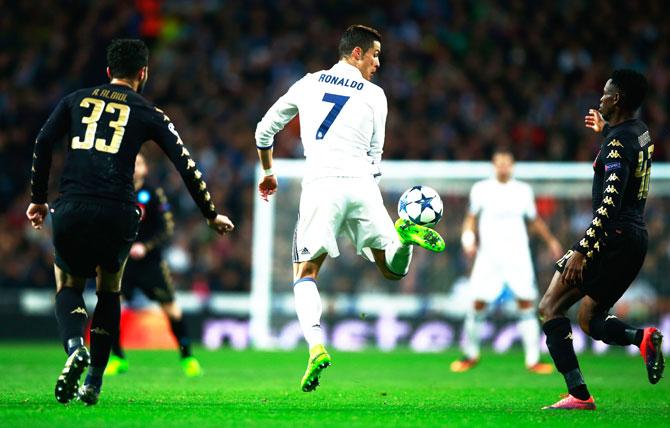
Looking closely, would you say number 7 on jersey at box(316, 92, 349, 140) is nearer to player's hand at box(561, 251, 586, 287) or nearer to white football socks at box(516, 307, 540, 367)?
player's hand at box(561, 251, 586, 287)

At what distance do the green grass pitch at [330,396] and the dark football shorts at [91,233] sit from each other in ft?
2.97

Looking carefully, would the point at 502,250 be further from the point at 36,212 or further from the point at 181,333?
the point at 36,212

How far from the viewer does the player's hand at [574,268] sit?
7.16 meters

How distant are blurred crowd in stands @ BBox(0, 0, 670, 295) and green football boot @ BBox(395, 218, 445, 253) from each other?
11.4 metres

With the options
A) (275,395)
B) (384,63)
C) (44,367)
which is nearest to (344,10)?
(384,63)

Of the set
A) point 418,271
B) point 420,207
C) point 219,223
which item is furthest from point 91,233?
point 418,271

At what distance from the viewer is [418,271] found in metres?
17.8

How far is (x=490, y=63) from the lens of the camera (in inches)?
867

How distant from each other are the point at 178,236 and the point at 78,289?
500 inches

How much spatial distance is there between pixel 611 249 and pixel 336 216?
1.85 metres

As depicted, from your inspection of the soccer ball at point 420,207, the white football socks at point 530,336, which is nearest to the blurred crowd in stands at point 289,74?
the white football socks at point 530,336

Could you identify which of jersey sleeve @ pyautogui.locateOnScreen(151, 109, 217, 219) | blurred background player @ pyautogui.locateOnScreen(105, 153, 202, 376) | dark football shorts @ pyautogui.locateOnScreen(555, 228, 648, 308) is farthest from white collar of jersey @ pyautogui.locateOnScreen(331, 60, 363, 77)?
blurred background player @ pyautogui.locateOnScreen(105, 153, 202, 376)

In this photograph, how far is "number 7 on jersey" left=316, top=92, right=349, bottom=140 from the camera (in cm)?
773

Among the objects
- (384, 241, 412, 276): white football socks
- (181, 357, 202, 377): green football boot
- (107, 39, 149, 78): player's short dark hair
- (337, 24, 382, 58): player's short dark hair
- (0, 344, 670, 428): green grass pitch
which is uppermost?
(337, 24, 382, 58): player's short dark hair
